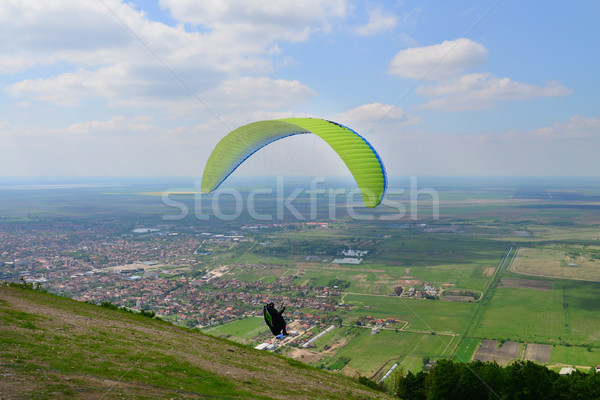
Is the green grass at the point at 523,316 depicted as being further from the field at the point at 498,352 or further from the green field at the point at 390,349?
the green field at the point at 390,349

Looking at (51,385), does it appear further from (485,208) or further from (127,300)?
(485,208)

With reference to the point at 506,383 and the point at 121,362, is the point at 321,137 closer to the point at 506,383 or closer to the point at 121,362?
the point at 121,362

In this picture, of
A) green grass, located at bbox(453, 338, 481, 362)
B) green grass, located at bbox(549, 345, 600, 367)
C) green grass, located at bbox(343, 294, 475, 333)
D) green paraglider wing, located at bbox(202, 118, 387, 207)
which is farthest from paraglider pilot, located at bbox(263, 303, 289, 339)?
green grass, located at bbox(549, 345, 600, 367)

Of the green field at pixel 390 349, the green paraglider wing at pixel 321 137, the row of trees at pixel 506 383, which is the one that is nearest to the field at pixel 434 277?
the green field at pixel 390 349

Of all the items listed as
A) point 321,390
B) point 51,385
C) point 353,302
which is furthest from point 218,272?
point 51,385

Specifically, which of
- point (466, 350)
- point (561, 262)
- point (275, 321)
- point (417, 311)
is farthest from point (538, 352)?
point (561, 262)

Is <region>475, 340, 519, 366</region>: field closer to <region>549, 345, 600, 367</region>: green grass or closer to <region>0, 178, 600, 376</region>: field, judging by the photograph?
<region>0, 178, 600, 376</region>: field
